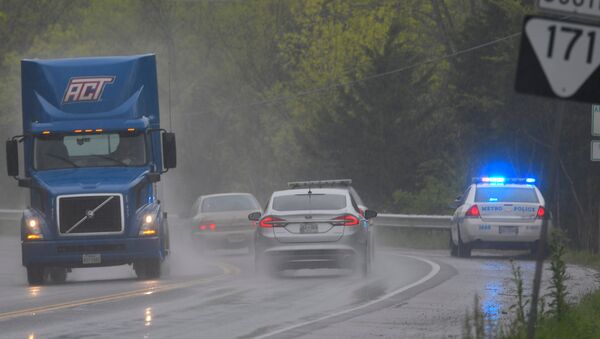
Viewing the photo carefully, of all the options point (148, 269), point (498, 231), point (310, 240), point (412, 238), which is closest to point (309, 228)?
point (310, 240)

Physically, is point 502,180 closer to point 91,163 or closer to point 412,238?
point 91,163

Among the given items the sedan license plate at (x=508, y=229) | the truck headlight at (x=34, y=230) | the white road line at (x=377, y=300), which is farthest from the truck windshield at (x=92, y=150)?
the sedan license plate at (x=508, y=229)

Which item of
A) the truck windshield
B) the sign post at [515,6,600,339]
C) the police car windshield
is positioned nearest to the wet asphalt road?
the truck windshield

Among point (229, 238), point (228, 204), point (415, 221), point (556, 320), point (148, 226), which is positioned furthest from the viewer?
point (415, 221)

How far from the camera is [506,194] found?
29562 mm

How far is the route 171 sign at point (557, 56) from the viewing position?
9.87m

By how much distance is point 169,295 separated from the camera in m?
19.8

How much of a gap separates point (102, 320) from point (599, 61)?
7.86m

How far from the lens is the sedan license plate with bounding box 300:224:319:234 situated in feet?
76.8

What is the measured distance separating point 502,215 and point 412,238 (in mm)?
10516

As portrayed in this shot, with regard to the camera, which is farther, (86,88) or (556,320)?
(86,88)

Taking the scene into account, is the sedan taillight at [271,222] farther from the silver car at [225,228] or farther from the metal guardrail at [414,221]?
the metal guardrail at [414,221]

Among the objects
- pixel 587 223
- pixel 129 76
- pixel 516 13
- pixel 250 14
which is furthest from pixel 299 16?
pixel 129 76

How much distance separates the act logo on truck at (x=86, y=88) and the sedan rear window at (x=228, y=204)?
10503 millimetres
